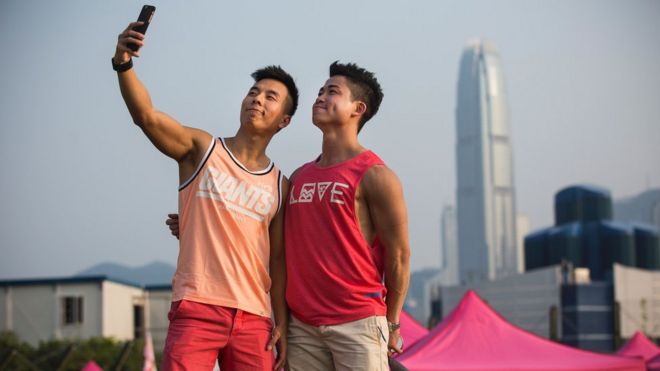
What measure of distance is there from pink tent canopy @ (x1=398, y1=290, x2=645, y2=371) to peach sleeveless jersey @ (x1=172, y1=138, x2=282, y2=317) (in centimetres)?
699

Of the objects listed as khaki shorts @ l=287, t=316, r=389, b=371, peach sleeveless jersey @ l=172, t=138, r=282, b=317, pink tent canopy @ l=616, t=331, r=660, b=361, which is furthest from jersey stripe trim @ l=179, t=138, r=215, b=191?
pink tent canopy @ l=616, t=331, r=660, b=361

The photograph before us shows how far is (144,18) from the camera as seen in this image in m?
4.41

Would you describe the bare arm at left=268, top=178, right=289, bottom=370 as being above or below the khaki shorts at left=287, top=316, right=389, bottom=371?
above

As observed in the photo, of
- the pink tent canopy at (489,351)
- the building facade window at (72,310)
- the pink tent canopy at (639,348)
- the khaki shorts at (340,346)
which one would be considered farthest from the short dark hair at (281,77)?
the building facade window at (72,310)

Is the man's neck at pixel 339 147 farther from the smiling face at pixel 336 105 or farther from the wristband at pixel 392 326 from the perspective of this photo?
the wristband at pixel 392 326

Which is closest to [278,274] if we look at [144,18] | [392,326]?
[392,326]

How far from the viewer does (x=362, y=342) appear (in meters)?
4.65

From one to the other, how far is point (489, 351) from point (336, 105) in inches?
312

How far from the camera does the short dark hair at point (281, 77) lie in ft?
16.8

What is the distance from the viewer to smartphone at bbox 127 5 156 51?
438 centimetres

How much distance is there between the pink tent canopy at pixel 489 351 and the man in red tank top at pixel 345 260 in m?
6.84

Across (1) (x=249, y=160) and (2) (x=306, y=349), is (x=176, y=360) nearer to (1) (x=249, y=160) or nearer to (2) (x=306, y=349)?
(2) (x=306, y=349)

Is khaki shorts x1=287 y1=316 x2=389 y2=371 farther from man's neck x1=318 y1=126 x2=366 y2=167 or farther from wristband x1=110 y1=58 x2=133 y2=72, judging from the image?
wristband x1=110 y1=58 x2=133 y2=72

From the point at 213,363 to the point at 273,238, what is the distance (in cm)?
68
